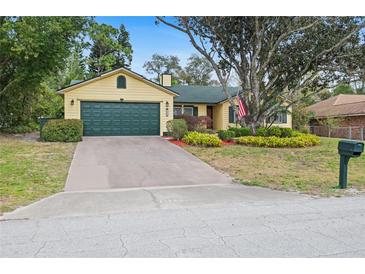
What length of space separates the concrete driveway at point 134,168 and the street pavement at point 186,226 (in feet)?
4.70

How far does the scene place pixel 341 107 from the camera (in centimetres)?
2988

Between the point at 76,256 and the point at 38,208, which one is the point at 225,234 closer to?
the point at 76,256

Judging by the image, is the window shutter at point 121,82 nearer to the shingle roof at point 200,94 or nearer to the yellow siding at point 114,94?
the yellow siding at point 114,94

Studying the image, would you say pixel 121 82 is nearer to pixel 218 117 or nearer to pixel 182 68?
pixel 218 117

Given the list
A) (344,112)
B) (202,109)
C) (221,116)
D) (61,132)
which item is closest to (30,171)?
(61,132)

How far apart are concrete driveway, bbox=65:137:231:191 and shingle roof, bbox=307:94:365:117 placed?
18673 mm

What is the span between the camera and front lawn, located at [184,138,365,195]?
27.3 ft

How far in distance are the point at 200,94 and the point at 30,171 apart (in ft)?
60.9

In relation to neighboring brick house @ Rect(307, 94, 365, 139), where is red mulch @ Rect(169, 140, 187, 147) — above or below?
below

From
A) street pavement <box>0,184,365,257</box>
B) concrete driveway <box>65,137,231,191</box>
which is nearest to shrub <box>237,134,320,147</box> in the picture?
concrete driveway <box>65,137,231,191</box>

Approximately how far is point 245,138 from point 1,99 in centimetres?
1609

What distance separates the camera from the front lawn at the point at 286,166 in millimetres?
8312

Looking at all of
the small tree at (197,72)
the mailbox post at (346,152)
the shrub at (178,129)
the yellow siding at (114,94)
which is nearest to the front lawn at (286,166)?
the mailbox post at (346,152)

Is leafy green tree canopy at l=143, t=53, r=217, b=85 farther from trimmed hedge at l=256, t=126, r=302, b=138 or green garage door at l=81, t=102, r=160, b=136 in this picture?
trimmed hedge at l=256, t=126, r=302, b=138
